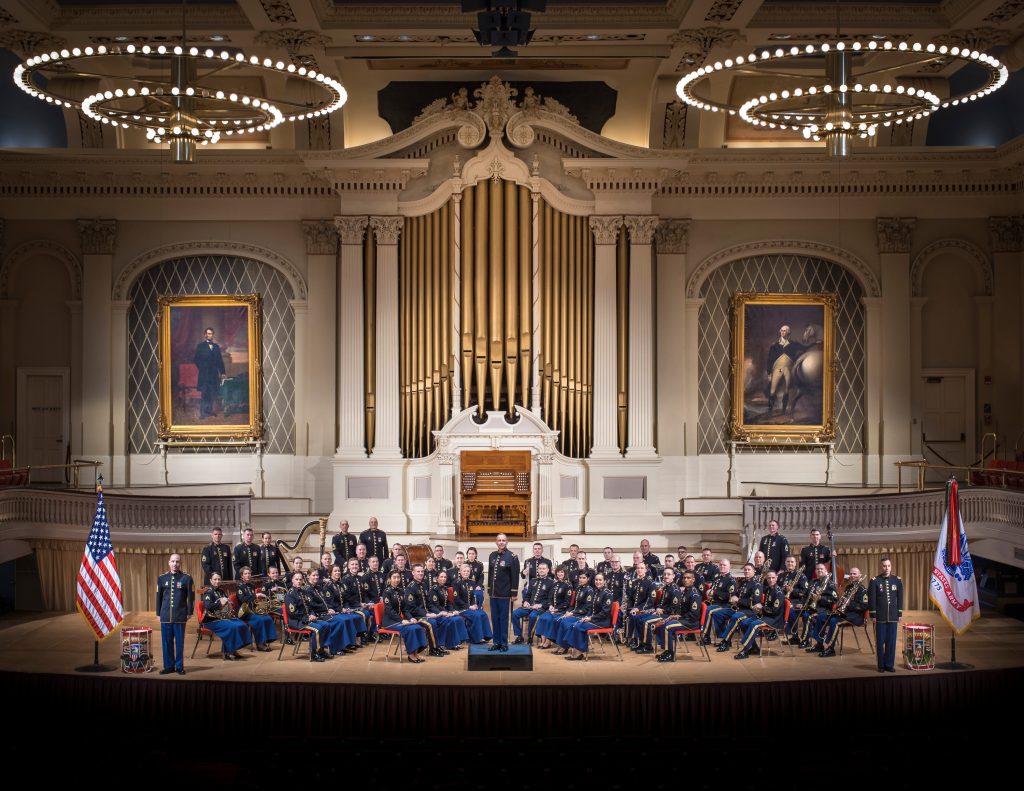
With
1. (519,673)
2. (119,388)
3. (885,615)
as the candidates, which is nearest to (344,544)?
(519,673)

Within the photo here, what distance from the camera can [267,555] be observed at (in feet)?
56.3

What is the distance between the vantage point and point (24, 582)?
19.9 metres

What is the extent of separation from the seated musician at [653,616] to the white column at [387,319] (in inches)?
256

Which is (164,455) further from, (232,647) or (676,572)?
(676,572)

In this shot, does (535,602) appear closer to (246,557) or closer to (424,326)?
(246,557)

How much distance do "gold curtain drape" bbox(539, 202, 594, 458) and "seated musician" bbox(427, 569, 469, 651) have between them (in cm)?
519

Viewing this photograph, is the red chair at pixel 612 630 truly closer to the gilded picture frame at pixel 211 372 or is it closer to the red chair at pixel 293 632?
the red chair at pixel 293 632

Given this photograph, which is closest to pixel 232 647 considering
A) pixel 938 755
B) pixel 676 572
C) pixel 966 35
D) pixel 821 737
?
pixel 676 572

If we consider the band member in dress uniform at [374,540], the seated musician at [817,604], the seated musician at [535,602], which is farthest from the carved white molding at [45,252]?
the seated musician at [817,604]

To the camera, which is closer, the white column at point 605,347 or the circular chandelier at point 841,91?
the circular chandelier at point 841,91

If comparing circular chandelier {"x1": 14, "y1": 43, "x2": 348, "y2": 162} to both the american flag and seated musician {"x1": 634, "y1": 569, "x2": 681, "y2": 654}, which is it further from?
seated musician {"x1": 634, "y1": 569, "x2": 681, "y2": 654}

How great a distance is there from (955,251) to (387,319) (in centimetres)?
1000

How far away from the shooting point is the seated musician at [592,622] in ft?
49.3

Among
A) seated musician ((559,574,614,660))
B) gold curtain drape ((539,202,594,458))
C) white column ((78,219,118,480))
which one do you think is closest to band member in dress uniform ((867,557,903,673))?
seated musician ((559,574,614,660))
